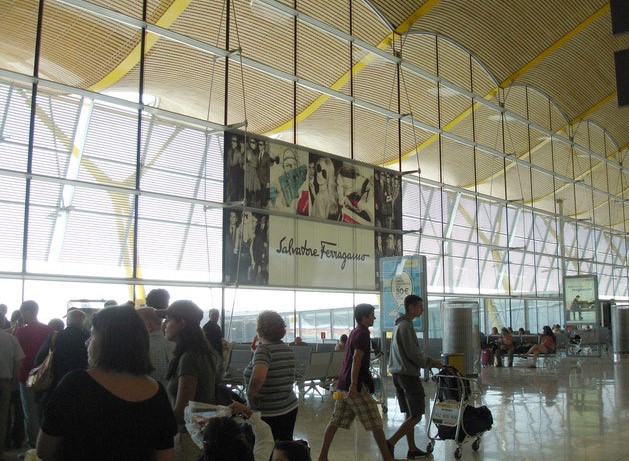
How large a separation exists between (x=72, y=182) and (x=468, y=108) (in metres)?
14.2

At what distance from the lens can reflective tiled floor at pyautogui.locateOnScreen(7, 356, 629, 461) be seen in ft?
22.7

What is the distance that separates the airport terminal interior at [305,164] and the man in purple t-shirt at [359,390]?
0.78m

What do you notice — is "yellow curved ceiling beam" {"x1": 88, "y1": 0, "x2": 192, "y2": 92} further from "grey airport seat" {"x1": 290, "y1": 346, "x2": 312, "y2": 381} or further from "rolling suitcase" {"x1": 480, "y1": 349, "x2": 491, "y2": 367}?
"rolling suitcase" {"x1": 480, "y1": 349, "x2": 491, "y2": 367}

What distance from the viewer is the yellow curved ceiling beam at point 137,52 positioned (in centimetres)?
1363

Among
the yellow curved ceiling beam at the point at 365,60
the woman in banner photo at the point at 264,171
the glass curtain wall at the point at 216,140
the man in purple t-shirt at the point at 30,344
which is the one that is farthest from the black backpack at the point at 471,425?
the yellow curved ceiling beam at the point at 365,60

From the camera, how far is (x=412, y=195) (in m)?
23.1

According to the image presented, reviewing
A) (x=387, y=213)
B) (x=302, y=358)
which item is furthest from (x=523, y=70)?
(x=302, y=358)

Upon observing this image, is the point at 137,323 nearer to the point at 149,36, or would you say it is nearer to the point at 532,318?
the point at 149,36

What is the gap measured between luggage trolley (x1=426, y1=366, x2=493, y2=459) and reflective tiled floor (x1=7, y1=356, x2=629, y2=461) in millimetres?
237

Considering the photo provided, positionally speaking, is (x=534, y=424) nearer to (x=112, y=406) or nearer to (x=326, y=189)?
(x=112, y=406)

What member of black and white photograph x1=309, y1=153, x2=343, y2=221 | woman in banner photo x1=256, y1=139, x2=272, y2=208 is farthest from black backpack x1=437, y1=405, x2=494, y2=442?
black and white photograph x1=309, y1=153, x2=343, y2=221

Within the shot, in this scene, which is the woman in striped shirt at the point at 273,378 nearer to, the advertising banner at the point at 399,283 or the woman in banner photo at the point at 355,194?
the advertising banner at the point at 399,283

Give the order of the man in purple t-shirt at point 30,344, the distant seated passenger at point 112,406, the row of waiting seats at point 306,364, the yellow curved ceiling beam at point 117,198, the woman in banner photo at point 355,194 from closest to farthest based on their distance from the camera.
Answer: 1. the distant seated passenger at point 112,406
2. the man in purple t-shirt at point 30,344
3. the row of waiting seats at point 306,364
4. the yellow curved ceiling beam at point 117,198
5. the woman in banner photo at point 355,194

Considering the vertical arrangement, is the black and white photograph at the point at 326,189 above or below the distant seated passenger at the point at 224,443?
above
